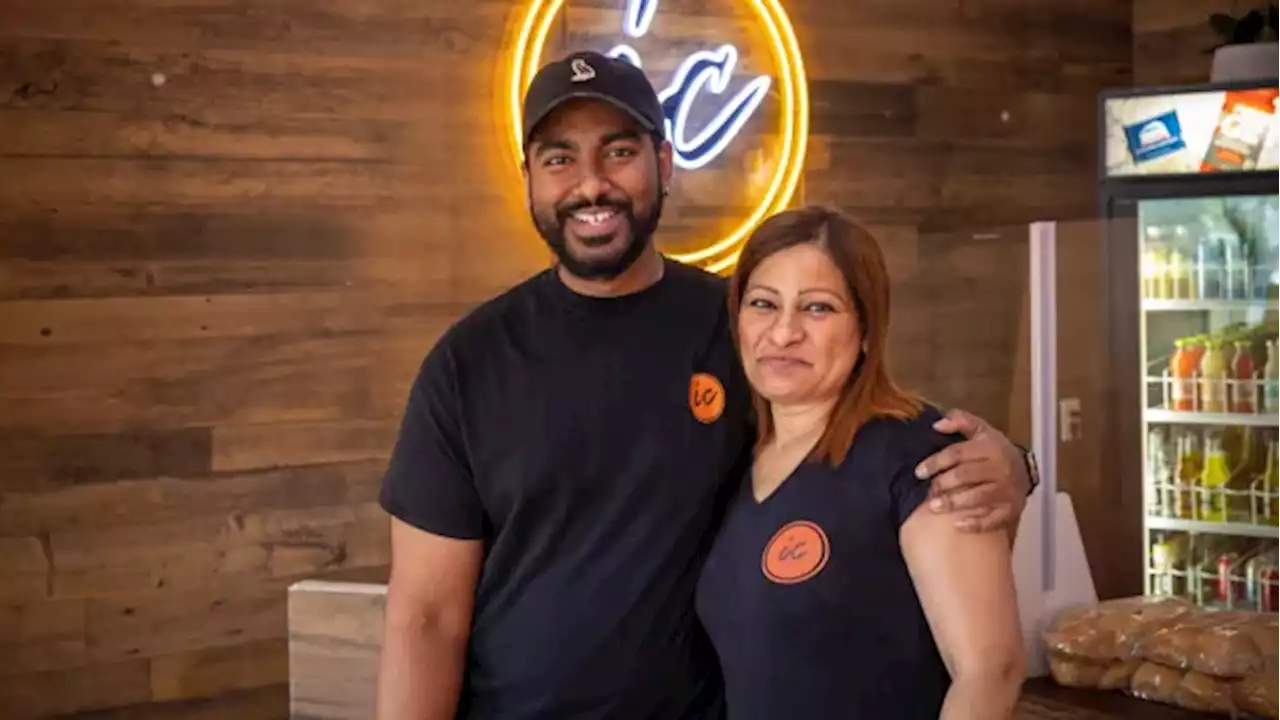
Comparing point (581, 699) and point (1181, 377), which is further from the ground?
point (1181, 377)

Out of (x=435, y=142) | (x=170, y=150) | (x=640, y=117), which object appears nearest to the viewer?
(x=640, y=117)

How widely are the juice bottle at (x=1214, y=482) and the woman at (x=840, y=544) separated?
3006mm

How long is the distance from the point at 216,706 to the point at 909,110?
2.80 metres

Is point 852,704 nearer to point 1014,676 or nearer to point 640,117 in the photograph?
point 1014,676

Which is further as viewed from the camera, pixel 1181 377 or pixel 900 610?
pixel 1181 377

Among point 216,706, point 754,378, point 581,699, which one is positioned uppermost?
point 754,378

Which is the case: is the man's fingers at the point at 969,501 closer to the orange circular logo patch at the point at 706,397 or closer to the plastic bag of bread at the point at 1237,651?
the orange circular logo patch at the point at 706,397

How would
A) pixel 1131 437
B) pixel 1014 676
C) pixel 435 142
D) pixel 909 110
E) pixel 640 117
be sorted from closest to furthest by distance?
pixel 1014 676, pixel 640 117, pixel 435 142, pixel 1131 437, pixel 909 110

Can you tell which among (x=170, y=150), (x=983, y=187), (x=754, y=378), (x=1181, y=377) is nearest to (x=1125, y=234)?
(x=1181, y=377)

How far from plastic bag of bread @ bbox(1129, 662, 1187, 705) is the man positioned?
156cm

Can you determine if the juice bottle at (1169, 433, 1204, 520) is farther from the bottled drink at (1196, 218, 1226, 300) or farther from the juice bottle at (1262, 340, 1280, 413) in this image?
the bottled drink at (1196, 218, 1226, 300)

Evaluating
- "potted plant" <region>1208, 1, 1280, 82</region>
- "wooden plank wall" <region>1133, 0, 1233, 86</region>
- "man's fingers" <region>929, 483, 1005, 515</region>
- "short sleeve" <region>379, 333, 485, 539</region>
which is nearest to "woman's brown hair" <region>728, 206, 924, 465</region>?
"man's fingers" <region>929, 483, 1005, 515</region>

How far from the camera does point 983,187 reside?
529 cm

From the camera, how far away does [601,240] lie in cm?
200
